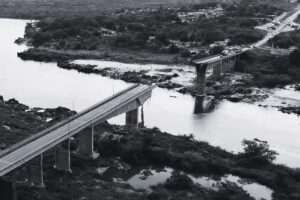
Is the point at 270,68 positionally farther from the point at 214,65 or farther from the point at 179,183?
the point at 179,183

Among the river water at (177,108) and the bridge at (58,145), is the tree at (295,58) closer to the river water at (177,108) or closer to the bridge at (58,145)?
the river water at (177,108)

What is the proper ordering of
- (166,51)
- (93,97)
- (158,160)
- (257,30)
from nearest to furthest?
(158,160), (93,97), (166,51), (257,30)

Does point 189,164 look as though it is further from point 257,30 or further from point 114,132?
point 257,30

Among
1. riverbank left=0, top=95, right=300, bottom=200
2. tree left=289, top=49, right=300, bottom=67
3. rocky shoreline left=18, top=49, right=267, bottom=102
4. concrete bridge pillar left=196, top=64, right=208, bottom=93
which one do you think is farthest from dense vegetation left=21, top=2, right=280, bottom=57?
riverbank left=0, top=95, right=300, bottom=200

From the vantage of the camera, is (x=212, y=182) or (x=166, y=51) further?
(x=166, y=51)

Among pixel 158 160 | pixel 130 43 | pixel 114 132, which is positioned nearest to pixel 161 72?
pixel 130 43

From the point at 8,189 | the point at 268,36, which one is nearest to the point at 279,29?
the point at 268,36

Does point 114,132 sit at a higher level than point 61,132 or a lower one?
lower
